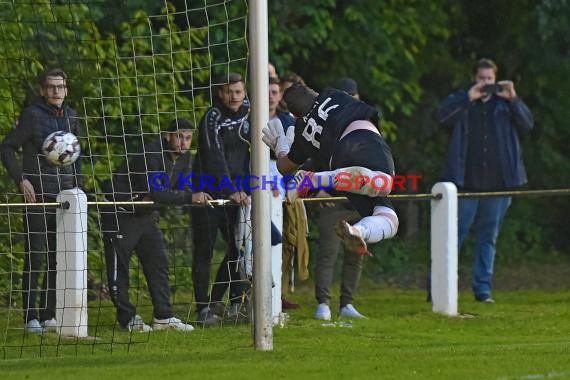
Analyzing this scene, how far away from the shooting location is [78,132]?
1287 cm

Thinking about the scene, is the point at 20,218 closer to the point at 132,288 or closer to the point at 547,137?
the point at 132,288

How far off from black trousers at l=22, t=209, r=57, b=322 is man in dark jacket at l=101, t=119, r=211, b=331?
51 centimetres

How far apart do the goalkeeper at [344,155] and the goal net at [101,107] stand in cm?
168

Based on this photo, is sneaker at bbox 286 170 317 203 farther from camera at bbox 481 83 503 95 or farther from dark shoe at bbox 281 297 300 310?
camera at bbox 481 83 503 95

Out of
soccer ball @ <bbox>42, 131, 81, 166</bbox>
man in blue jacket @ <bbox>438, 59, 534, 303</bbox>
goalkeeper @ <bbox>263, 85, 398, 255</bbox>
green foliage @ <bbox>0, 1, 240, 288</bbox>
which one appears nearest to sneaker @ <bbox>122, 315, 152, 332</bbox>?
soccer ball @ <bbox>42, 131, 81, 166</bbox>

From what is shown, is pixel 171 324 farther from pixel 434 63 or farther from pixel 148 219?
pixel 434 63

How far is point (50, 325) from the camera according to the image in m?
12.3

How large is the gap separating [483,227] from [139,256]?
4430mm

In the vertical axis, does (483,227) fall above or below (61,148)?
below

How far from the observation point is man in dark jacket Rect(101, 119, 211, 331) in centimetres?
1255

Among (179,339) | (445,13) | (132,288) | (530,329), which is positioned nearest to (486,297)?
(530,329)

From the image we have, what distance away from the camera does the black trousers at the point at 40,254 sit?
1241 cm

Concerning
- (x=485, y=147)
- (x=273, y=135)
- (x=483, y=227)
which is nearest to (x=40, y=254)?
(x=273, y=135)

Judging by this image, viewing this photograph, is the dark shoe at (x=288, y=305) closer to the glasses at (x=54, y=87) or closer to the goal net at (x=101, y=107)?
the goal net at (x=101, y=107)
